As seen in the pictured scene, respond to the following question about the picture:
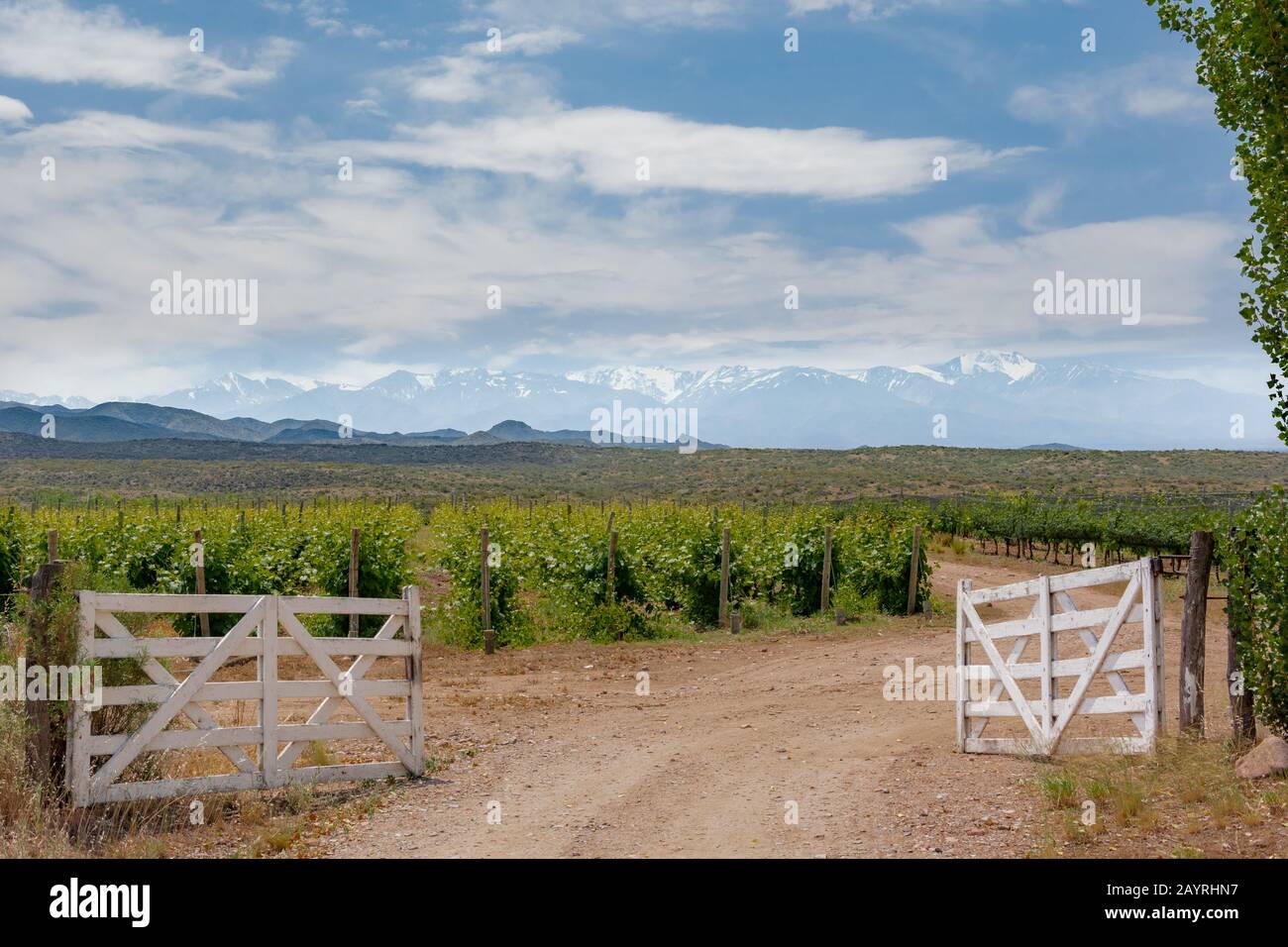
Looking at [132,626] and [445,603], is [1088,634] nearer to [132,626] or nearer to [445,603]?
[132,626]

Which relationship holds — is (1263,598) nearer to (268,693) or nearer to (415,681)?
(415,681)

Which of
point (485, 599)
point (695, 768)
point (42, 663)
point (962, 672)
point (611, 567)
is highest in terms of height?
point (42, 663)

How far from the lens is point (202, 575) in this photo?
808 inches

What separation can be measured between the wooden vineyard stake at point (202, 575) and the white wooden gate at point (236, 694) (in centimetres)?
933

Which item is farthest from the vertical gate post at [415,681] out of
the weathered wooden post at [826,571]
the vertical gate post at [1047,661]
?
the weathered wooden post at [826,571]

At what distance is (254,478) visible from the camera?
10650 cm

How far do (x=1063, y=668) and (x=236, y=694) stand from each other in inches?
299

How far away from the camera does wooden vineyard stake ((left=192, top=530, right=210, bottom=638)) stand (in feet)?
63.7

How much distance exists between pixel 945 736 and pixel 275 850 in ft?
25.6

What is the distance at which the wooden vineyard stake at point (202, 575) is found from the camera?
63.7ft

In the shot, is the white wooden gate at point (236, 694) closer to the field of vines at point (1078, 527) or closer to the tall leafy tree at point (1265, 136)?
the tall leafy tree at point (1265, 136)

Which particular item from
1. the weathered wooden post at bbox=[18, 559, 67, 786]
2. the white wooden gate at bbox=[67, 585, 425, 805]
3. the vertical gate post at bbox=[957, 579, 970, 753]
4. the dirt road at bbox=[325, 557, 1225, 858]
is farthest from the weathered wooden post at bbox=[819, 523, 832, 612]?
the weathered wooden post at bbox=[18, 559, 67, 786]

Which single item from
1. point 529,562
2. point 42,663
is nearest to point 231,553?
point 529,562

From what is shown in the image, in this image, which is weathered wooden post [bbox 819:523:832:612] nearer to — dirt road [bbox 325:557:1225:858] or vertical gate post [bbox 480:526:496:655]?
dirt road [bbox 325:557:1225:858]
